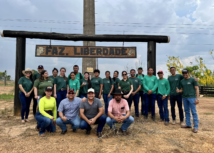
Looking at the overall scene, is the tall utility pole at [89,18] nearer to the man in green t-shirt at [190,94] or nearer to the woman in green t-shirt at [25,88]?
the woman in green t-shirt at [25,88]

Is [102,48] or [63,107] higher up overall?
[102,48]

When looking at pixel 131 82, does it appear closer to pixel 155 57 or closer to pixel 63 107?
pixel 155 57

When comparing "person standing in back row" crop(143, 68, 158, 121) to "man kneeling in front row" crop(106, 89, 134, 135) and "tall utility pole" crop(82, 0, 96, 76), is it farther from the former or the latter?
"tall utility pole" crop(82, 0, 96, 76)

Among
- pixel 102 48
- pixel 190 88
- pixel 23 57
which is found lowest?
pixel 190 88

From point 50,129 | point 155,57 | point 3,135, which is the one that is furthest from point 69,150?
point 155,57

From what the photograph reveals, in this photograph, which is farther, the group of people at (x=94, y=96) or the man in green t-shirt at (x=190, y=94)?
the man in green t-shirt at (x=190, y=94)

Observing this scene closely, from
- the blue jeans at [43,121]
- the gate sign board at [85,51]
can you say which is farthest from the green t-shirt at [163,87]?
the blue jeans at [43,121]

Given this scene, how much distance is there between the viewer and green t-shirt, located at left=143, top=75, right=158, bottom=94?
6059mm

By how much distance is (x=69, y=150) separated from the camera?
146 inches

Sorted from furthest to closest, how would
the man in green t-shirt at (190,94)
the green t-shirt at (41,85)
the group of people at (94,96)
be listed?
1. the green t-shirt at (41,85)
2. the man in green t-shirt at (190,94)
3. the group of people at (94,96)

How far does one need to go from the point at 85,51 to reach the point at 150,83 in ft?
10.6

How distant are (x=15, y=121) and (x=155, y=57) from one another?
20.7ft

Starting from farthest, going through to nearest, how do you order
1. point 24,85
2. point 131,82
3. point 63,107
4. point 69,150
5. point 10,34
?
point 10,34, point 131,82, point 24,85, point 63,107, point 69,150

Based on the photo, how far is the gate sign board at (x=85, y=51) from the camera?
23.9 ft
